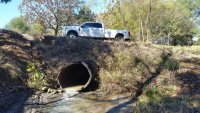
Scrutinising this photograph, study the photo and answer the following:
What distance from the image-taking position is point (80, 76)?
19000 millimetres

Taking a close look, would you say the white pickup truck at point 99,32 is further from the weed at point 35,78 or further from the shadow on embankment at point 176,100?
the shadow on embankment at point 176,100

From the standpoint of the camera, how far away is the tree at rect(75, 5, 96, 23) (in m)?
44.6

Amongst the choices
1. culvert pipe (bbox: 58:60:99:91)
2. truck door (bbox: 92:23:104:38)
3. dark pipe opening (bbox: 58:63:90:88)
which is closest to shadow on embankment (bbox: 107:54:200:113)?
culvert pipe (bbox: 58:60:99:91)

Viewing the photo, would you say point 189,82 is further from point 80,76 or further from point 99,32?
point 99,32

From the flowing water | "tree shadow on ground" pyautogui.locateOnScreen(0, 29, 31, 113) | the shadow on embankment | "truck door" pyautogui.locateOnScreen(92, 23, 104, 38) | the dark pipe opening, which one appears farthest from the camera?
"truck door" pyautogui.locateOnScreen(92, 23, 104, 38)

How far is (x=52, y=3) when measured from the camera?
40.4m

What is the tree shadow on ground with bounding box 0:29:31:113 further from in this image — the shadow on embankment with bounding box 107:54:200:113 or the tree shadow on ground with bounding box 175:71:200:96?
the tree shadow on ground with bounding box 175:71:200:96

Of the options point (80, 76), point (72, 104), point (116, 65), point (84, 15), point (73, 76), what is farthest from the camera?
point (84, 15)

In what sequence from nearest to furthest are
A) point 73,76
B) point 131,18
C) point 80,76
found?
point 73,76
point 80,76
point 131,18

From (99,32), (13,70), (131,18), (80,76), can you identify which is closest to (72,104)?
(13,70)

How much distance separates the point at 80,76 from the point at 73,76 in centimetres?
48

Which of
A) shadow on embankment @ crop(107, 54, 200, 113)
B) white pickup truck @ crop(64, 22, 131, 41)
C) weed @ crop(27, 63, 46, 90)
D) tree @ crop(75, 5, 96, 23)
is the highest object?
tree @ crop(75, 5, 96, 23)

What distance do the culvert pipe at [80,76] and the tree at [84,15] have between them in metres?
25.5

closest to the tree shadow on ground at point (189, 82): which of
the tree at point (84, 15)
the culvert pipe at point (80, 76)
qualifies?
the culvert pipe at point (80, 76)
